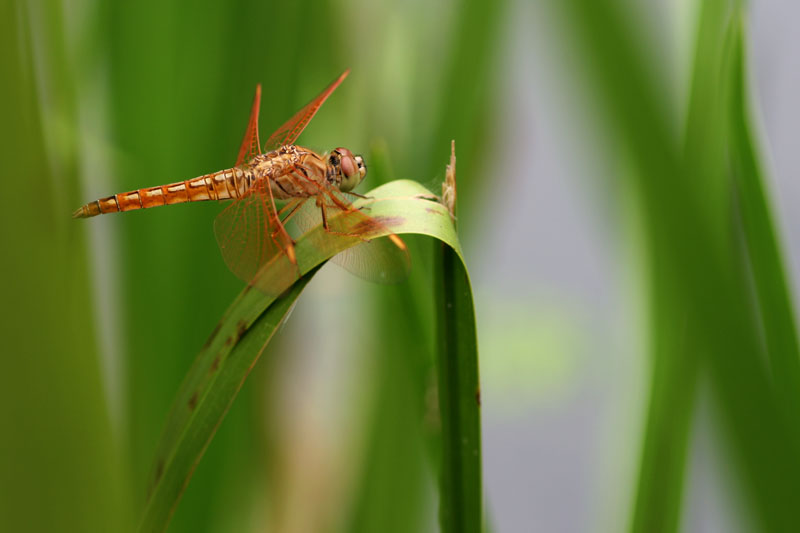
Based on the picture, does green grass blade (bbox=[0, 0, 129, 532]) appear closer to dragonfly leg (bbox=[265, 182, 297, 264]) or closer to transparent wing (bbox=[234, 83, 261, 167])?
dragonfly leg (bbox=[265, 182, 297, 264])

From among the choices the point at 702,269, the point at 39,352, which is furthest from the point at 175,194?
the point at 702,269

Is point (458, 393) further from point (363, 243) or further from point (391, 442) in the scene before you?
point (391, 442)

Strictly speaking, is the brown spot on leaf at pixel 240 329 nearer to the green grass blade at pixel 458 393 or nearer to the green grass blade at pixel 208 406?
the green grass blade at pixel 208 406

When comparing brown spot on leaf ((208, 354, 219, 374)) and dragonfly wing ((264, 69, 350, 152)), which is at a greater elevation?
dragonfly wing ((264, 69, 350, 152))

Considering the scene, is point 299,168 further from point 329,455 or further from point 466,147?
point 329,455

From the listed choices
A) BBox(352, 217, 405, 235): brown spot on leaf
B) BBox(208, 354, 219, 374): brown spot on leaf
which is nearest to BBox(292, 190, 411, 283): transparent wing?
BBox(352, 217, 405, 235): brown spot on leaf

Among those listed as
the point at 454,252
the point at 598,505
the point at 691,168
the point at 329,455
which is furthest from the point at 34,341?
the point at 598,505

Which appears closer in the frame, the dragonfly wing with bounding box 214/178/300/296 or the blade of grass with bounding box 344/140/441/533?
the dragonfly wing with bounding box 214/178/300/296

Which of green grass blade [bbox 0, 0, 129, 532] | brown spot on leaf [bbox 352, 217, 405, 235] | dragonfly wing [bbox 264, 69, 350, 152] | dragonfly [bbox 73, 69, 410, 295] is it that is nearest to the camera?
green grass blade [bbox 0, 0, 129, 532]

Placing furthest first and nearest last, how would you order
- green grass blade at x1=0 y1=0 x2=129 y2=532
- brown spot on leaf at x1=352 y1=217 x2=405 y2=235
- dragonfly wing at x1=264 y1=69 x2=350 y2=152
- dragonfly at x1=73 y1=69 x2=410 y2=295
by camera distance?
1. dragonfly wing at x1=264 y1=69 x2=350 y2=152
2. dragonfly at x1=73 y1=69 x2=410 y2=295
3. brown spot on leaf at x1=352 y1=217 x2=405 y2=235
4. green grass blade at x1=0 y1=0 x2=129 y2=532
